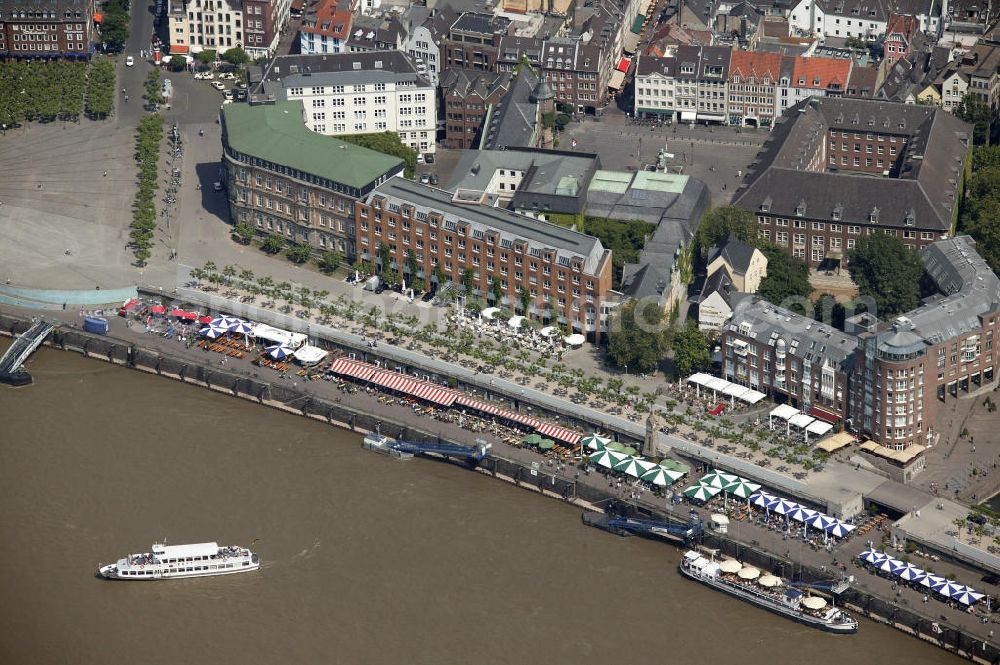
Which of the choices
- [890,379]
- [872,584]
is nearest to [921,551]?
[872,584]

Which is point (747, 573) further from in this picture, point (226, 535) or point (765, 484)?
point (226, 535)

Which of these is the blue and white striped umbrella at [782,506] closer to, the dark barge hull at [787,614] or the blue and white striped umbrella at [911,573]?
the dark barge hull at [787,614]

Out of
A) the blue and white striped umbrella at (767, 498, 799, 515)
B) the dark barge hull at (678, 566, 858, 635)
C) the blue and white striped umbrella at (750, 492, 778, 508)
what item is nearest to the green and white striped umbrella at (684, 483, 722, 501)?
the blue and white striped umbrella at (750, 492, 778, 508)

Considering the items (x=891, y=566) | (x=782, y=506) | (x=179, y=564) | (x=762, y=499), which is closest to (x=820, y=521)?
(x=782, y=506)

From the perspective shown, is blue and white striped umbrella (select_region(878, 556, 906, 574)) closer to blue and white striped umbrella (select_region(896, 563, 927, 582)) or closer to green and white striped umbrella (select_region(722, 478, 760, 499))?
blue and white striped umbrella (select_region(896, 563, 927, 582))

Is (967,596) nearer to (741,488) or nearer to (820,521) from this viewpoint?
(820,521)

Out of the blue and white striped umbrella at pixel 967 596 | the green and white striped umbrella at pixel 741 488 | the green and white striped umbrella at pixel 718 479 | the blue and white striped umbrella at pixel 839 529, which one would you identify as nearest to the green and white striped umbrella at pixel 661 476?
the green and white striped umbrella at pixel 718 479
